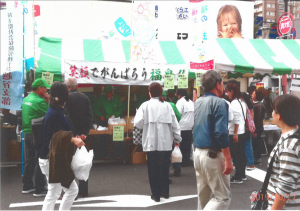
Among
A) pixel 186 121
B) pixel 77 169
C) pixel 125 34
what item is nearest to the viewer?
pixel 77 169

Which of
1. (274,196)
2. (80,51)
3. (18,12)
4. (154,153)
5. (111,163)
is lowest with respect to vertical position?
(111,163)

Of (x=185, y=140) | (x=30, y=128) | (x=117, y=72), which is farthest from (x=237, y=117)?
(x=30, y=128)

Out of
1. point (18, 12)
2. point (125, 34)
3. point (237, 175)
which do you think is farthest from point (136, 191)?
point (125, 34)

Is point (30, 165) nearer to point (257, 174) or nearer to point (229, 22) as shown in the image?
point (257, 174)

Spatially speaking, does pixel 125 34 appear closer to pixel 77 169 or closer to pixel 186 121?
pixel 186 121

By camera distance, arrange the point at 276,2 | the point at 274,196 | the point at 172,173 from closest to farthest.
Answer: the point at 274,196 → the point at 172,173 → the point at 276,2

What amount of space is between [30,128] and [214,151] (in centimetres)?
364

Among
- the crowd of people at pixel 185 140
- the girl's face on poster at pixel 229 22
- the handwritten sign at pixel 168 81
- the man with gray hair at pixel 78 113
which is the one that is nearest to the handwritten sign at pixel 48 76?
the crowd of people at pixel 185 140

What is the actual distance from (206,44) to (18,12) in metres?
4.31

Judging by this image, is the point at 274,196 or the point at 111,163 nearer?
the point at 274,196

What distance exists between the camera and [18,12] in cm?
706

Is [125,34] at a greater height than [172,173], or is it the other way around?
[125,34]

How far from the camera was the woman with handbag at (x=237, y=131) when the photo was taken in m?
6.67

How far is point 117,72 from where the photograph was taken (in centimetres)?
828
